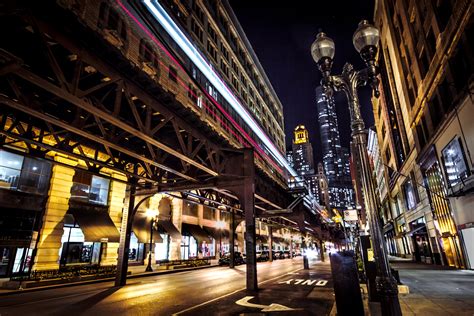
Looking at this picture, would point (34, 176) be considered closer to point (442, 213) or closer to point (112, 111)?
point (112, 111)

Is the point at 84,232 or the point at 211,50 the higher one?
the point at 211,50

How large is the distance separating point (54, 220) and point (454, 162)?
29.0 metres

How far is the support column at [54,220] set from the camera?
18734 millimetres

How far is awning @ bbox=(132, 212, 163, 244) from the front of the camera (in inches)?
992

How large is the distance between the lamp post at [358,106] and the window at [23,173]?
20541mm

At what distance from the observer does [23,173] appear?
19.0 meters

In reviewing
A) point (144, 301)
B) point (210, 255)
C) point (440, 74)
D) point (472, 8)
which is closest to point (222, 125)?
point (210, 255)

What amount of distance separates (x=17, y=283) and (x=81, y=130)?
10572 mm

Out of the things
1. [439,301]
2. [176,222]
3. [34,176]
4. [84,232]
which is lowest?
[439,301]

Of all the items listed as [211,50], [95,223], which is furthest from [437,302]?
[211,50]

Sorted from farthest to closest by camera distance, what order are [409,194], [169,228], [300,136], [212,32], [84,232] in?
[300,136] < [212,32] < [409,194] < [169,228] < [84,232]

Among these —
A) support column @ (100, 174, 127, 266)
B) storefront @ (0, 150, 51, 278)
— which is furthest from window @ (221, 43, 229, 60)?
storefront @ (0, 150, 51, 278)

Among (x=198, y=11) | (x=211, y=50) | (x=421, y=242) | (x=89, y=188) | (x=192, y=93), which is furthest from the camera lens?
(x=211, y=50)

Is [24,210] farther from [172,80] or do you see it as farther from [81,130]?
[172,80]
